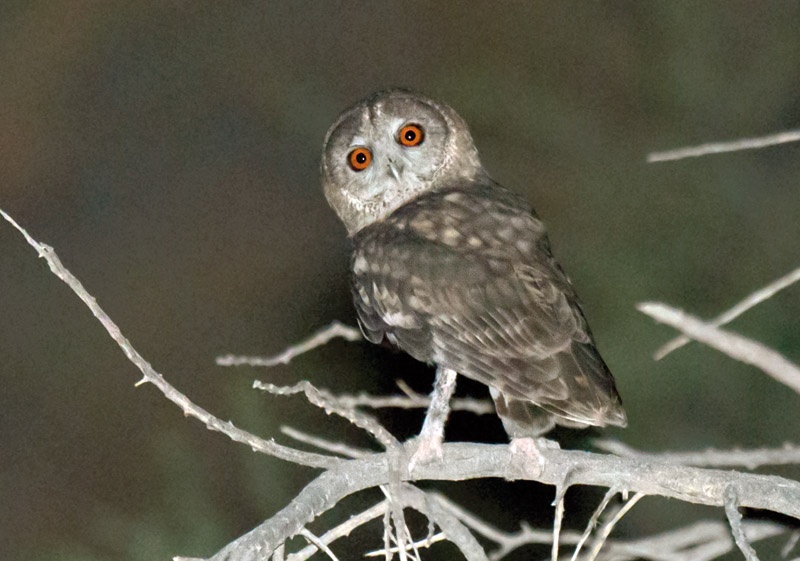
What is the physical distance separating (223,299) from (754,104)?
2716mm

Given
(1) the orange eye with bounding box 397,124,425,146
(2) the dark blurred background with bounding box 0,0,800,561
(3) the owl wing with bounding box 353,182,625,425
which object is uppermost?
(2) the dark blurred background with bounding box 0,0,800,561

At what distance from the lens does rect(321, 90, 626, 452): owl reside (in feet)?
7.93

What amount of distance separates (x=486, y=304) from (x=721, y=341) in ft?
2.39

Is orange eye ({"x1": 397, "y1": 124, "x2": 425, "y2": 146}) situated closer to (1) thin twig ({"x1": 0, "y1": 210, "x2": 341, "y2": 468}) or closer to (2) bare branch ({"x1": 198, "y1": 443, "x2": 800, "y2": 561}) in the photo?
(2) bare branch ({"x1": 198, "y1": 443, "x2": 800, "y2": 561})

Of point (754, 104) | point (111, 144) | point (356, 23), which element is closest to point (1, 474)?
point (111, 144)

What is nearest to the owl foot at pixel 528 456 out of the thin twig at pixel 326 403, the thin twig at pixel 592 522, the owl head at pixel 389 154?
the thin twig at pixel 592 522

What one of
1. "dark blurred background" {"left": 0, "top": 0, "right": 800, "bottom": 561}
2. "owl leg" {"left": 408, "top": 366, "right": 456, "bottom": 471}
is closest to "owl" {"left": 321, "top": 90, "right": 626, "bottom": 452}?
"owl leg" {"left": 408, "top": 366, "right": 456, "bottom": 471}

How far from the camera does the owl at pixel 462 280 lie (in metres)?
2.42

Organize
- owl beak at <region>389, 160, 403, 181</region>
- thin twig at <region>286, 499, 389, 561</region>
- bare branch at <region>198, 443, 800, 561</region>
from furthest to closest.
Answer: owl beak at <region>389, 160, 403, 181</region> → thin twig at <region>286, 499, 389, 561</region> → bare branch at <region>198, 443, 800, 561</region>

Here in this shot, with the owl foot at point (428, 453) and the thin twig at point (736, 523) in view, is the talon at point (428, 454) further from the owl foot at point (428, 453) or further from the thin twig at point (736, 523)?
the thin twig at point (736, 523)

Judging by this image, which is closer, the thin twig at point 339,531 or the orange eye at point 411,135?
the thin twig at point 339,531

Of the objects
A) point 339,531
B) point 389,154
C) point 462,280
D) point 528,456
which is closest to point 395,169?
point 389,154

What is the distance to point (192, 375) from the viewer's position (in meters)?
4.74

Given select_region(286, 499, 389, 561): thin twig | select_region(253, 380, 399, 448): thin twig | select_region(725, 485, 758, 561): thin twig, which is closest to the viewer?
select_region(725, 485, 758, 561): thin twig
